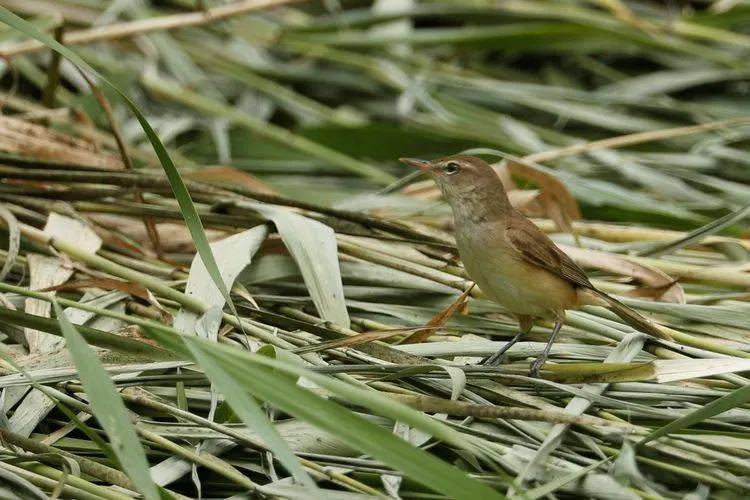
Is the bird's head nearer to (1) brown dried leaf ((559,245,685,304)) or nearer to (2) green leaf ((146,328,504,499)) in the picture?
(1) brown dried leaf ((559,245,685,304))

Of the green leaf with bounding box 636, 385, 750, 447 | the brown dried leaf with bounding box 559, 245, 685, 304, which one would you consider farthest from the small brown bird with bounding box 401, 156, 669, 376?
the green leaf with bounding box 636, 385, 750, 447

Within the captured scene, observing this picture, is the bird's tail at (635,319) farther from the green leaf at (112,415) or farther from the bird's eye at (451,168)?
the green leaf at (112,415)

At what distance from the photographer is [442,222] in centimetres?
397

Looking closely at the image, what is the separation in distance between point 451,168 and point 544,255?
43 cm

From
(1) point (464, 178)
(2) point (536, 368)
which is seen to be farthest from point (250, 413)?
(1) point (464, 178)

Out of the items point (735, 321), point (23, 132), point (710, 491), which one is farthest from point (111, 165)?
point (710, 491)

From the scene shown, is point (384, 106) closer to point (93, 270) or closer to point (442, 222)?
point (442, 222)

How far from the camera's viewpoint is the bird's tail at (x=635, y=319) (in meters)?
2.89

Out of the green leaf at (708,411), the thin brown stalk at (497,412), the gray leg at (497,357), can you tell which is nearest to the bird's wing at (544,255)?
the gray leg at (497,357)

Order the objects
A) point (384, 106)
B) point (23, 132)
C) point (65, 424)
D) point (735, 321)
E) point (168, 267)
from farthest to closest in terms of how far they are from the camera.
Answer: point (384, 106), point (23, 132), point (168, 267), point (735, 321), point (65, 424)

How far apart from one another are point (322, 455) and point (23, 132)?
1894 mm

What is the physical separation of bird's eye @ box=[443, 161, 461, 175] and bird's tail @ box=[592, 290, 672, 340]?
586 mm

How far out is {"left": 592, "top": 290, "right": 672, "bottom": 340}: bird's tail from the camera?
9.48ft

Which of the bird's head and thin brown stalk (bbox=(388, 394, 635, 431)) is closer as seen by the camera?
thin brown stalk (bbox=(388, 394, 635, 431))
